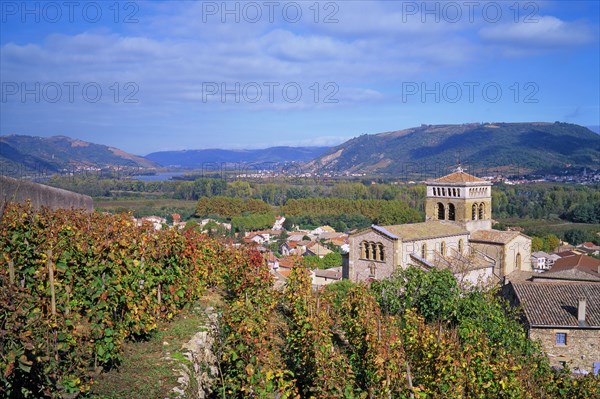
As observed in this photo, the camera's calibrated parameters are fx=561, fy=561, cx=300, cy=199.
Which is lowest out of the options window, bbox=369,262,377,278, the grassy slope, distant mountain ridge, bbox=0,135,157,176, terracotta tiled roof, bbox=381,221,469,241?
window, bbox=369,262,377,278

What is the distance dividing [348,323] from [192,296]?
3427mm

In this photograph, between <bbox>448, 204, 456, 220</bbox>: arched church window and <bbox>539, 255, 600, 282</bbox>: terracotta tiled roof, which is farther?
<bbox>539, 255, 600, 282</bbox>: terracotta tiled roof

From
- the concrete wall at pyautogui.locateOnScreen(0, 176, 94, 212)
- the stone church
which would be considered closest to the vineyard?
the concrete wall at pyautogui.locateOnScreen(0, 176, 94, 212)

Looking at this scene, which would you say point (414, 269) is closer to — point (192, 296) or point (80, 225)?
point (192, 296)

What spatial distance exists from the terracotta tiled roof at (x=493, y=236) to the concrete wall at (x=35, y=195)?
2331 cm

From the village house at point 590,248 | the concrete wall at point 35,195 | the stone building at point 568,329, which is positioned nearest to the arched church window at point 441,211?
the stone building at point 568,329

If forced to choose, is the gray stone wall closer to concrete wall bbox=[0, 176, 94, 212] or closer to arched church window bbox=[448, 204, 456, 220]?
arched church window bbox=[448, 204, 456, 220]

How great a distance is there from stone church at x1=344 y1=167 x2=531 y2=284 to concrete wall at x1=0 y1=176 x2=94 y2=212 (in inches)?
650

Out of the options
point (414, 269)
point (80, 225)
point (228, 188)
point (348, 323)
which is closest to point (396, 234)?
point (414, 269)

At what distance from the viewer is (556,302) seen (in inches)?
953

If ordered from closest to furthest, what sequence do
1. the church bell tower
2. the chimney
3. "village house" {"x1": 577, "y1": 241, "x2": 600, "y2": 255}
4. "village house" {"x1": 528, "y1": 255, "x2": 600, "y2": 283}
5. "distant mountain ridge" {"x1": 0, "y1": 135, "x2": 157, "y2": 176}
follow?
1. the chimney
2. the church bell tower
3. "village house" {"x1": 528, "y1": 255, "x2": 600, "y2": 283}
4. "distant mountain ridge" {"x1": 0, "y1": 135, "x2": 157, "y2": 176}
5. "village house" {"x1": 577, "y1": 241, "x2": 600, "y2": 255}

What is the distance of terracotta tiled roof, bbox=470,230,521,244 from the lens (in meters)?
31.6

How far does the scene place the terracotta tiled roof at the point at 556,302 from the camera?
22856mm

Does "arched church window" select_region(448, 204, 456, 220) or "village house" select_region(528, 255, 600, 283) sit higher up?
"arched church window" select_region(448, 204, 456, 220)
